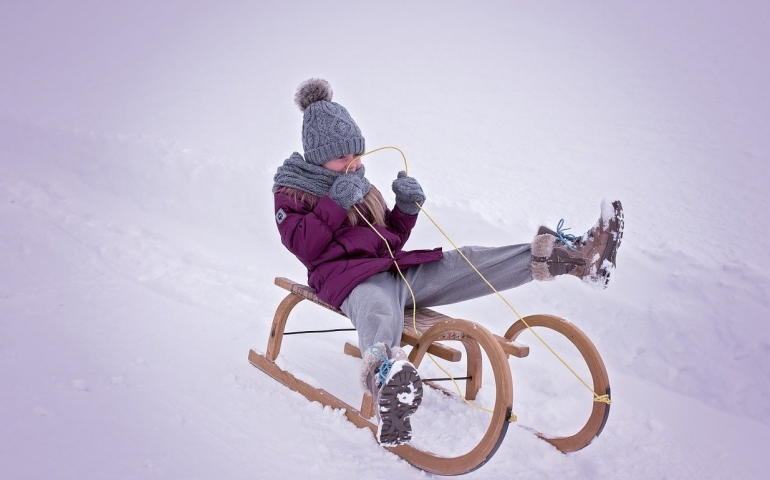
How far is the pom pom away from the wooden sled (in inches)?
35.1

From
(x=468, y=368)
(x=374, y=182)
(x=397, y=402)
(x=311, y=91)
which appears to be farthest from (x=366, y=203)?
(x=374, y=182)

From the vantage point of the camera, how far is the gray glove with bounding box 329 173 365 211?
2.52 meters

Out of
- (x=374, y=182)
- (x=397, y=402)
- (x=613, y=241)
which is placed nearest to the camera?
(x=397, y=402)

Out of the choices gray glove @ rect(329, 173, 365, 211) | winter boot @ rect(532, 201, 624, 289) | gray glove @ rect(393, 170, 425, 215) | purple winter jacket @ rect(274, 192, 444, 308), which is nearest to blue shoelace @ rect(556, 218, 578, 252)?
winter boot @ rect(532, 201, 624, 289)

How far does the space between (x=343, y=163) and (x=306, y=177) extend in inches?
7.5

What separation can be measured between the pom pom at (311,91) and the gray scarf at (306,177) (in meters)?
0.30

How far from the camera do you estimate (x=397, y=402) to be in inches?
76.4

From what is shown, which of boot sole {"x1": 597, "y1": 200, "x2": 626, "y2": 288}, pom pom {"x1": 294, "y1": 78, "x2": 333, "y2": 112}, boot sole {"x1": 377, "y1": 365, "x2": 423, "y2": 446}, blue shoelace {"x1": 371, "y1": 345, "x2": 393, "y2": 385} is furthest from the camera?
pom pom {"x1": 294, "y1": 78, "x2": 333, "y2": 112}

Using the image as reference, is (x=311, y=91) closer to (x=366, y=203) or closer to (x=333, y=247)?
(x=366, y=203)

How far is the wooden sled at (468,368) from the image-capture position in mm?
1995

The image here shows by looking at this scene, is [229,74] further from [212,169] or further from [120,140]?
[212,169]

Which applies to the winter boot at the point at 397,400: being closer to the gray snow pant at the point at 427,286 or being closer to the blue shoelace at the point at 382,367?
the blue shoelace at the point at 382,367

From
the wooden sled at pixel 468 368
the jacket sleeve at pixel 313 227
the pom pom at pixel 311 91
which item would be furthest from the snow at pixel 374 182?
the pom pom at pixel 311 91

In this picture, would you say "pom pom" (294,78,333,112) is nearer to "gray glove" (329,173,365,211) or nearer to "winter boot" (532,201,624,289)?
"gray glove" (329,173,365,211)
